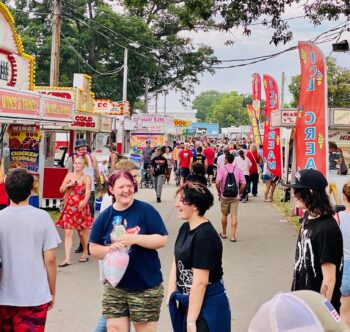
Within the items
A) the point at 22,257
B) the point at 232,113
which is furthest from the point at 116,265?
the point at 232,113

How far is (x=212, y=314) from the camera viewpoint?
3.59 meters

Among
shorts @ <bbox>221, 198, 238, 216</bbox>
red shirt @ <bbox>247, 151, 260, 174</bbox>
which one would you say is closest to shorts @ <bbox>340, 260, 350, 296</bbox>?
shorts @ <bbox>221, 198, 238, 216</bbox>

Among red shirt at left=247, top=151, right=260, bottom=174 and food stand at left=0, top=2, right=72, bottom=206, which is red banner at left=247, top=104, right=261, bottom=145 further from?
food stand at left=0, top=2, right=72, bottom=206

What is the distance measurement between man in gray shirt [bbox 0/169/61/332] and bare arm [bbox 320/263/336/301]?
1.87 meters

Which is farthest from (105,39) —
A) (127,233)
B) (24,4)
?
(127,233)

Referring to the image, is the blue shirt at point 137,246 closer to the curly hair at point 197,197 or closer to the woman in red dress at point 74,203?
the curly hair at point 197,197

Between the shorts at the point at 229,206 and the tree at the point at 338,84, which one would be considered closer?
the shorts at the point at 229,206

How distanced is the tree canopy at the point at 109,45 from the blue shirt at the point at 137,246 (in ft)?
118

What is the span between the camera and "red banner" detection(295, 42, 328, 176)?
8.88 meters

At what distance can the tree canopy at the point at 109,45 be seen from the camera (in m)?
40.6

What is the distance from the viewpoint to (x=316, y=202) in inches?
148

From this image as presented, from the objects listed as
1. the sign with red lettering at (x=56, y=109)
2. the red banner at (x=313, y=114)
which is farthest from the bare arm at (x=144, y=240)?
the sign with red lettering at (x=56, y=109)

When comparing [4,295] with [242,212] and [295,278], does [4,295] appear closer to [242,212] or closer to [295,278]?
[295,278]

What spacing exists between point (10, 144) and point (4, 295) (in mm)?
8120
